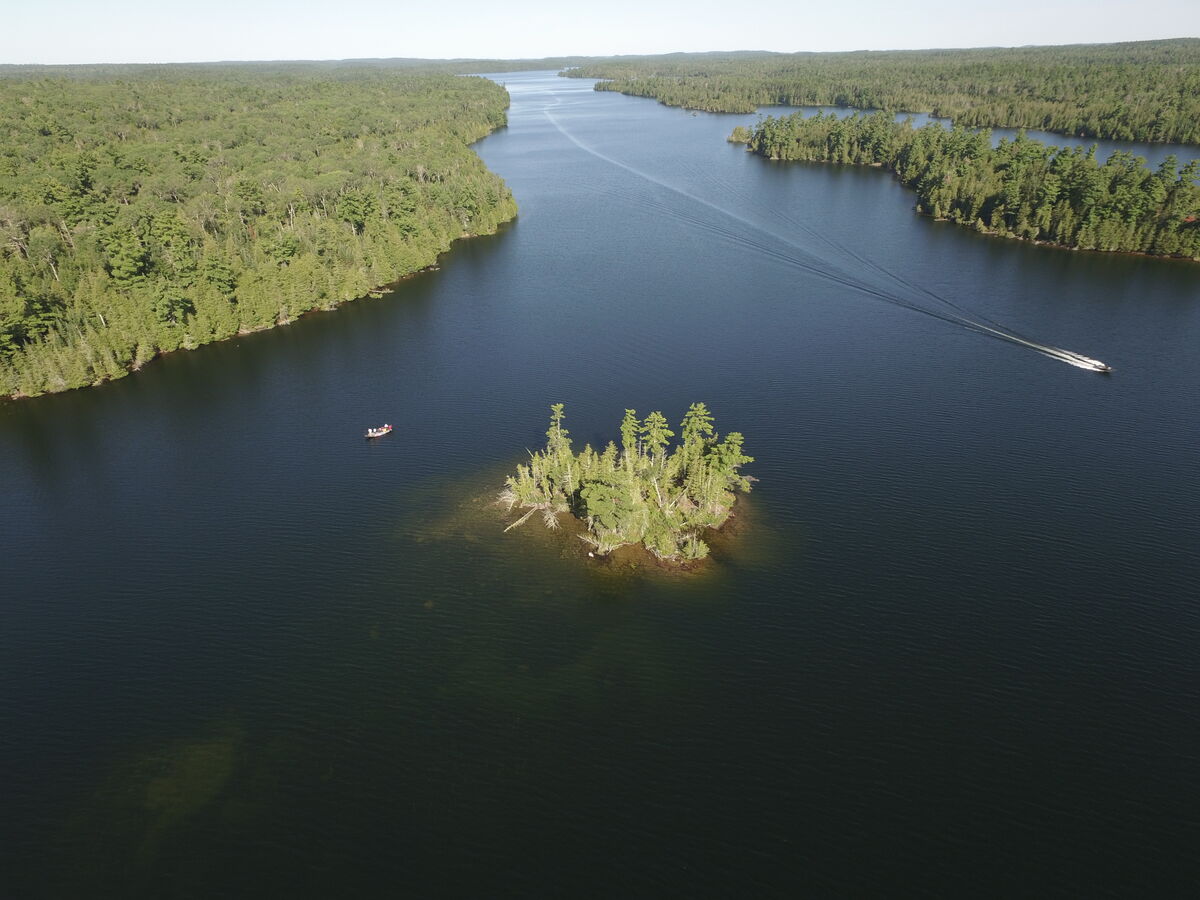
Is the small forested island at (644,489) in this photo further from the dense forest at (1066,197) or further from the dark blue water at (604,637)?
the dense forest at (1066,197)

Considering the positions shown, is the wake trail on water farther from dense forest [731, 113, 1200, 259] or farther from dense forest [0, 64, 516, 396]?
dense forest [0, 64, 516, 396]

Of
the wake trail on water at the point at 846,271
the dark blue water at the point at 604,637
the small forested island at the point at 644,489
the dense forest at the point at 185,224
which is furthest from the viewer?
the wake trail on water at the point at 846,271

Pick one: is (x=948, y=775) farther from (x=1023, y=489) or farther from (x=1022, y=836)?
(x=1023, y=489)

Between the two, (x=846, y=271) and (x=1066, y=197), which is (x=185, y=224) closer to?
(x=846, y=271)

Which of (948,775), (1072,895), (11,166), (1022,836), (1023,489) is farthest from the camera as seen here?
(11,166)

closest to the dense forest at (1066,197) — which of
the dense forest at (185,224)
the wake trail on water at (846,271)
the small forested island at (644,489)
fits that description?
the wake trail on water at (846,271)

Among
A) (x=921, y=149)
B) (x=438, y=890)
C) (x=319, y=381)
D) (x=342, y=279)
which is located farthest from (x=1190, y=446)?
(x=921, y=149)

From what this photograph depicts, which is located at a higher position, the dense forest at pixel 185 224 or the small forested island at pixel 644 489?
the dense forest at pixel 185 224
